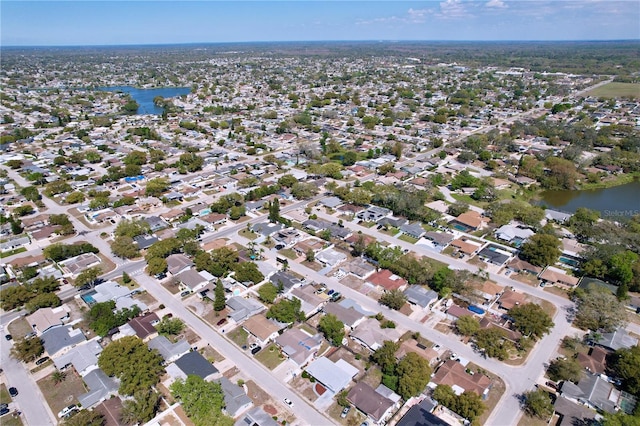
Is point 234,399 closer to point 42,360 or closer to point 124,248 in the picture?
point 42,360

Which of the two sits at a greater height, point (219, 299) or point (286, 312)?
point (219, 299)

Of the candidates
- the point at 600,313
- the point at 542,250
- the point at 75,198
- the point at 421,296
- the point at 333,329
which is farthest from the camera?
the point at 75,198

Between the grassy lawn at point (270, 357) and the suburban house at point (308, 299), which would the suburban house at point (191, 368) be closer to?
the grassy lawn at point (270, 357)

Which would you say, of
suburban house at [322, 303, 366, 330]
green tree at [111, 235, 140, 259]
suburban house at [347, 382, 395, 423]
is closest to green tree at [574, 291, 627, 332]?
suburban house at [322, 303, 366, 330]

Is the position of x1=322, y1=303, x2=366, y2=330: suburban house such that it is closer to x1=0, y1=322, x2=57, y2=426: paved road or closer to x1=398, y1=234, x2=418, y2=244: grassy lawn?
x1=398, y1=234, x2=418, y2=244: grassy lawn

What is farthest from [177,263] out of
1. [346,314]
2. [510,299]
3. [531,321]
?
[531,321]

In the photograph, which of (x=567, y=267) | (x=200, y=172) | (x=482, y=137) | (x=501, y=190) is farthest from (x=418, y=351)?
(x=482, y=137)
